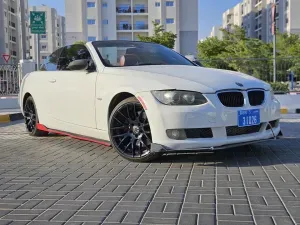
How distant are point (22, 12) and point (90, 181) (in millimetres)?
15828

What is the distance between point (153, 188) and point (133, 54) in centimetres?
250

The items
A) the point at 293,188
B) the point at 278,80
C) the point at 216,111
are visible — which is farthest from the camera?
the point at 278,80

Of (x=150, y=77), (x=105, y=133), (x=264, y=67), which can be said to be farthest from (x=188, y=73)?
(x=264, y=67)

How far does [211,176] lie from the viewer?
399cm

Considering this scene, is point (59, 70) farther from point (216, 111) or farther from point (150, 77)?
point (216, 111)

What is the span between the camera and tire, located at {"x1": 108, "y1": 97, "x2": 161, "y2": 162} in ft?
15.1

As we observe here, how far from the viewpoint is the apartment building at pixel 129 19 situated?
62.9 metres

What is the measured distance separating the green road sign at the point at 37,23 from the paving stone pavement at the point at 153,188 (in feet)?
29.3

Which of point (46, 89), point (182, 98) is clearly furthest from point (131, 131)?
point (46, 89)

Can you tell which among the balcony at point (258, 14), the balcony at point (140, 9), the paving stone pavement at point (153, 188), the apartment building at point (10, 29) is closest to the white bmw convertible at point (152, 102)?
the paving stone pavement at point (153, 188)

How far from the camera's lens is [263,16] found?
87.3 metres

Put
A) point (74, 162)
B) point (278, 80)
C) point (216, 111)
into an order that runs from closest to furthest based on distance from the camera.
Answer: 1. point (216, 111)
2. point (74, 162)
3. point (278, 80)

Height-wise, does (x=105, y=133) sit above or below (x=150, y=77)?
below

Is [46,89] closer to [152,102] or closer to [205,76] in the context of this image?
[152,102]
